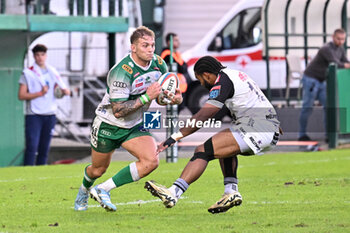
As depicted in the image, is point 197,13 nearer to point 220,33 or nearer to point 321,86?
point 220,33

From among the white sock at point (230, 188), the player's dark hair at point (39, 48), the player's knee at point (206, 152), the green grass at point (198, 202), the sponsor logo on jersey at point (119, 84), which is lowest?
the green grass at point (198, 202)

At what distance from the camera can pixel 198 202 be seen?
10578mm

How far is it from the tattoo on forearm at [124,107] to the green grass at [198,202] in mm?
967

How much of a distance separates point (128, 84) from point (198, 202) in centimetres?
184

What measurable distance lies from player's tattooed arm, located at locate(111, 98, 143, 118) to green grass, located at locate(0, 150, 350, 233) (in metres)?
0.97

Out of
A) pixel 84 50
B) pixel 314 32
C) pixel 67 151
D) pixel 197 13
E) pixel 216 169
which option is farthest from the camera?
pixel 197 13

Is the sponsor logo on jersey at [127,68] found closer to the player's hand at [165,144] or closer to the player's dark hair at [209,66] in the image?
the player's dark hair at [209,66]

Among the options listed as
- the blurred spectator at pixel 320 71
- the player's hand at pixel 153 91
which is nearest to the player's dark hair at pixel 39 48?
the blurred spectator at pixel 320 71

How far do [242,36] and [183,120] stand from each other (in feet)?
21.1

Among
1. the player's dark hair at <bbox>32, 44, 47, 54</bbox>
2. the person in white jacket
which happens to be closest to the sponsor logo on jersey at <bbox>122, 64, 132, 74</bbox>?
the player's dark hair at <bbox>32, 44, 47, 54</bbox>

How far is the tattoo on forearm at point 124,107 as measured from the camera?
30.5ft

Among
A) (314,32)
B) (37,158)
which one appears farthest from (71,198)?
(314,32)

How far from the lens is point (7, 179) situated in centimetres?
1399

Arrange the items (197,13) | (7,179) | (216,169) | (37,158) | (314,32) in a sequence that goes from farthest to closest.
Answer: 1. (197,13)
2. (314,32)
3. (37,158)
4. (216,169)
5. (7,179)
